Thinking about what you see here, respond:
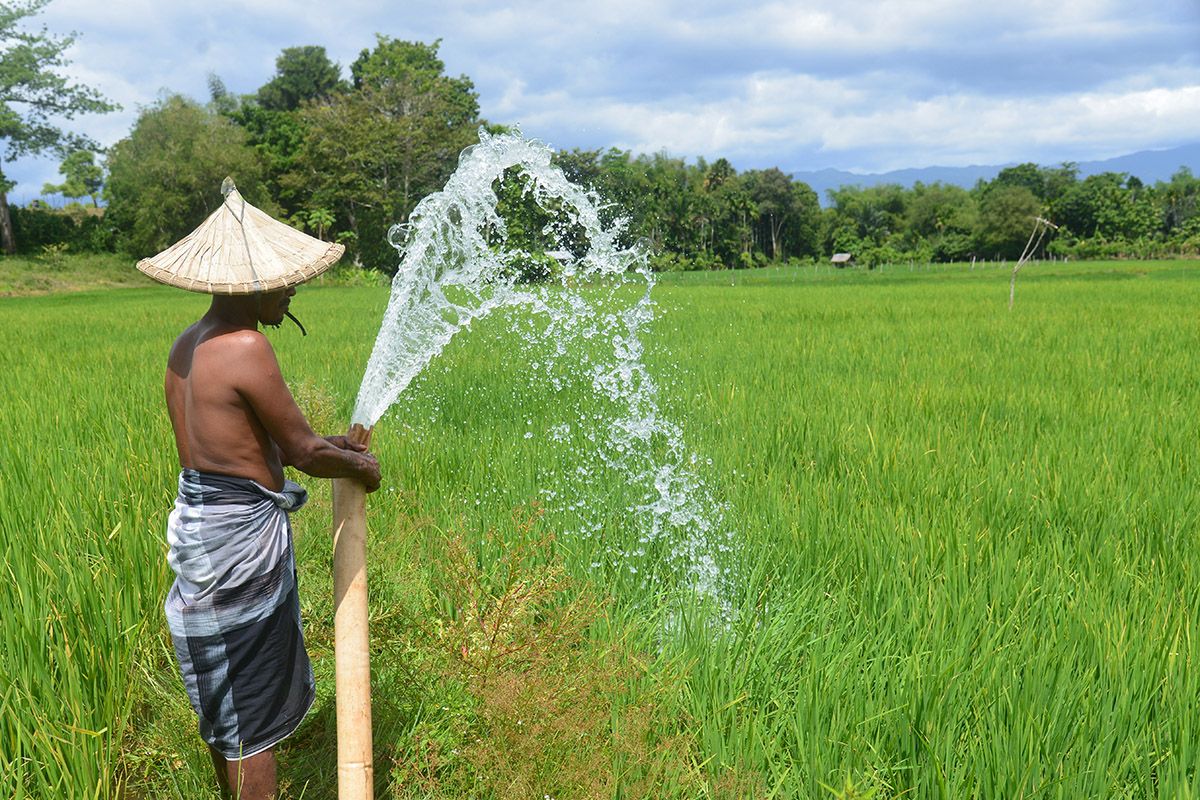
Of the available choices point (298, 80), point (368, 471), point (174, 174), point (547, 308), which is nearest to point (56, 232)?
point (174, 174)

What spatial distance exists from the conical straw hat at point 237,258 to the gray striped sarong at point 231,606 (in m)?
0.40

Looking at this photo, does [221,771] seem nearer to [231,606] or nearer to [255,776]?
[255,776]

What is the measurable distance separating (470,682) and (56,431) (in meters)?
3.43

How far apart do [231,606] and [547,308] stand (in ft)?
7.23

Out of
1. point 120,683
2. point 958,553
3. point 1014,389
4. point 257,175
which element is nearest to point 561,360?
point 1014,389

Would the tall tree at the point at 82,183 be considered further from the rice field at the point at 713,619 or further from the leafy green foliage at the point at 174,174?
the rice field at the point at 713,619

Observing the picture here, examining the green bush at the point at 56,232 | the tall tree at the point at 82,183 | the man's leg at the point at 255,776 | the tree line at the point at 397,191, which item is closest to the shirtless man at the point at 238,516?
the man's leg at the point at 255,776

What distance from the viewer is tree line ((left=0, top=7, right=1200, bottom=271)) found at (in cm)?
3114

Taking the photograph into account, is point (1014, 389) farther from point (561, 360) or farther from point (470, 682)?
point (470, 682)

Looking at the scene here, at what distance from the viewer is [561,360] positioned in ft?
22.2

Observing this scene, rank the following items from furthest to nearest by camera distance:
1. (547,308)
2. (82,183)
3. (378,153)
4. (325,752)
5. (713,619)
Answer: (82,183) < (378,153) < (547,308) < (713,619) < (325,752)

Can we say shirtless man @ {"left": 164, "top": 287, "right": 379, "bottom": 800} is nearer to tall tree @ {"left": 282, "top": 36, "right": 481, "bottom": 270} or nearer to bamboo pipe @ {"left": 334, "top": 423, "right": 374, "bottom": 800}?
bamboo pipe @ {"left": 334, "top": 423, "right": 374, "bottom": 800}

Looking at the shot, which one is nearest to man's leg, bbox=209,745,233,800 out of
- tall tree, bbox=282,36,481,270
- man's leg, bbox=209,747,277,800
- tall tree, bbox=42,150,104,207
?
man's leg, bbox=209,747,277,800

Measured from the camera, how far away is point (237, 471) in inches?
65.1
